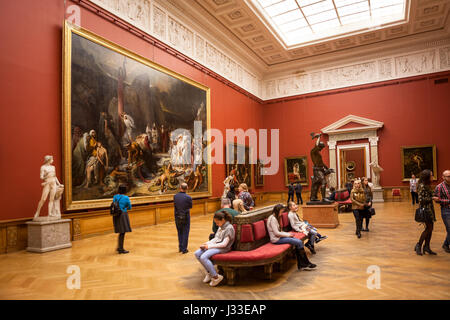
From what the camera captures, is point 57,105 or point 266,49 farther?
point 266,49

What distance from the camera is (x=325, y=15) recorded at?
54.8ft

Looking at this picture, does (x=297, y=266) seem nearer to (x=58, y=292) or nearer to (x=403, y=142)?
(x=58, y=292)

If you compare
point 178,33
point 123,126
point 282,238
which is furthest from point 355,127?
point 282,238

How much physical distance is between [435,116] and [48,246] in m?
19.7

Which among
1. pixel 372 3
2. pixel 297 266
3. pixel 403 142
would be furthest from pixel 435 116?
pixel 297 266

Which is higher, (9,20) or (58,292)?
(9,20)

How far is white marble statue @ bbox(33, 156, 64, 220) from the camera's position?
7.47m

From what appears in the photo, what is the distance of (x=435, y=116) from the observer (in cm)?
1794

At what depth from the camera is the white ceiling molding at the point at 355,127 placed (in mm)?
19234

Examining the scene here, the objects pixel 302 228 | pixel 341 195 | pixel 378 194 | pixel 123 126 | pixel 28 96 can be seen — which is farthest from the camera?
pixel 378 194

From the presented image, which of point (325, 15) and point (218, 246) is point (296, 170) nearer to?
point (325, 15)

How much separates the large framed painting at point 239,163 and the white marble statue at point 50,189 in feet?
33.0

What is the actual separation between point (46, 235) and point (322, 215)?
7720 mm

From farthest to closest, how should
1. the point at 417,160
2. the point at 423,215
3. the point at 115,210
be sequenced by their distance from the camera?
the point at 417,160 → the point at 115,210 → the point at 423,215
